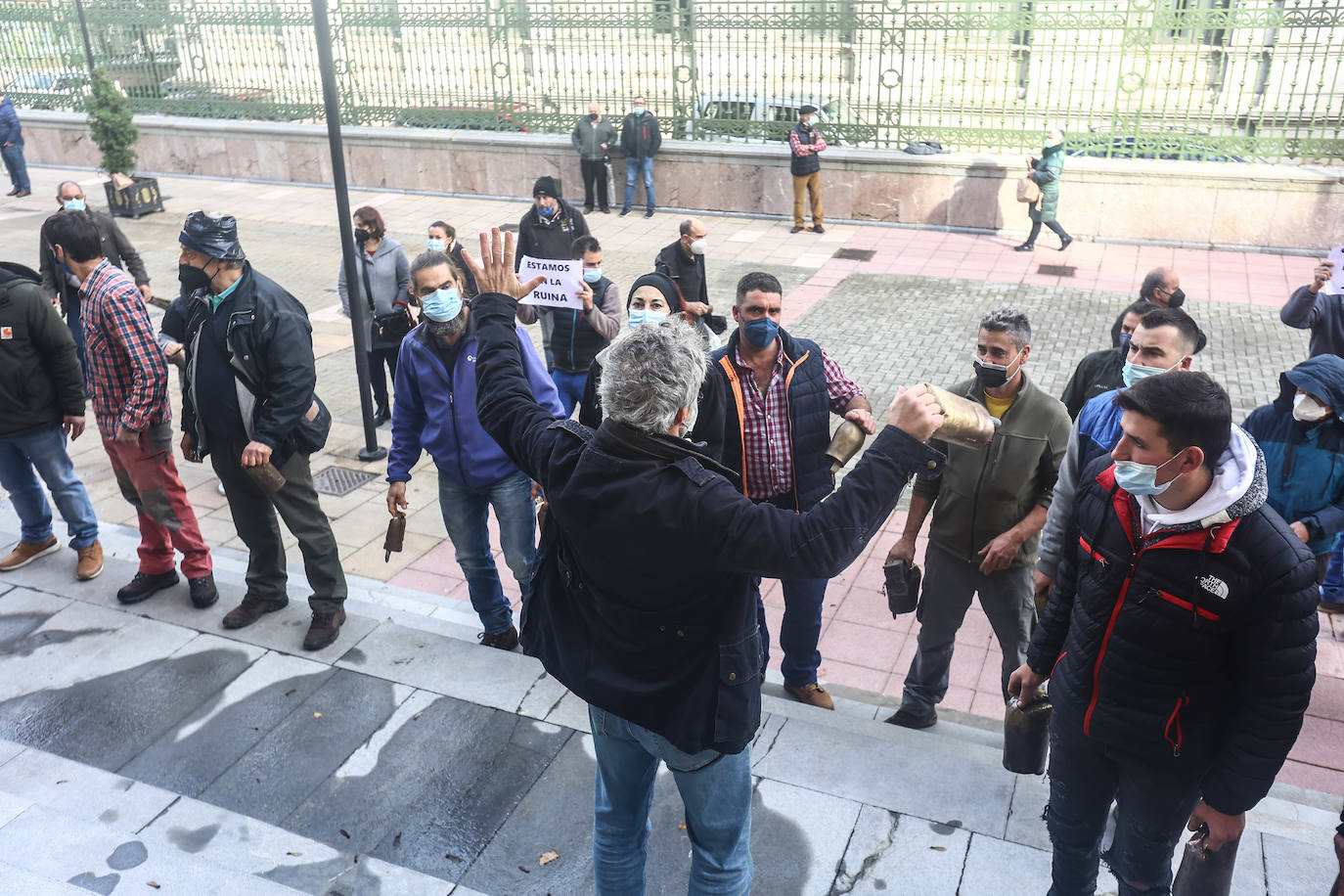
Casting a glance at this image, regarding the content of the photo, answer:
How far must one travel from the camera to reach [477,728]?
421 cm

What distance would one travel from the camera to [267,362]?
4.83m

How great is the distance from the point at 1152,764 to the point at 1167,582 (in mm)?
537

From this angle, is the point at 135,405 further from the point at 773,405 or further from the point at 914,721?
the point at 914,721

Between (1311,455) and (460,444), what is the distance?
11.5 feet

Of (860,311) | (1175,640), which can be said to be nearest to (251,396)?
(1175,640)

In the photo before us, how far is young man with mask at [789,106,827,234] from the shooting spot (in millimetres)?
14406

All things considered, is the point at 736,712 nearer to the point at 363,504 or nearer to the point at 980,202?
the point at 363,504

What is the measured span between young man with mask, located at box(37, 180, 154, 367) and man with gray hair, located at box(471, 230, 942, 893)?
4.65m

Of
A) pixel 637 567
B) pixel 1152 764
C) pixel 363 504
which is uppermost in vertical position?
pixel 637 567

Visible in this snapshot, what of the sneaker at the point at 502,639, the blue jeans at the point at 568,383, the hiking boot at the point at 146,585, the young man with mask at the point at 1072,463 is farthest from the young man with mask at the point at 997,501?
the hiking boot at the point at 146,585

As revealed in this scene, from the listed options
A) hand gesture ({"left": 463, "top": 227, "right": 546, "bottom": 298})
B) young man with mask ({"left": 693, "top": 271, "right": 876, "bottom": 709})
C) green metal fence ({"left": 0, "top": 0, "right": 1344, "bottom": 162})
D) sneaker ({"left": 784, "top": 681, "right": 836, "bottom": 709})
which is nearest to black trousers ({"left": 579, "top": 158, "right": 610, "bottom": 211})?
A: green metal fence ({"left": 0, "top": 0, "right": 1344, "bottom": 162})

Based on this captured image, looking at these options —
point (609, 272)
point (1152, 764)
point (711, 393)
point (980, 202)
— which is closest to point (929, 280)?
point (980, 202)

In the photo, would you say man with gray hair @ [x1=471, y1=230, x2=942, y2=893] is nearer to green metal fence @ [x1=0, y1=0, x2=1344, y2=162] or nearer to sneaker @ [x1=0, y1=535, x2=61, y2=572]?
sneaker @ [x1=0, y1=535, x2=61, y2=572]

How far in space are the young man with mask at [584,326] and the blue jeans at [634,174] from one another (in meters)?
9.44
